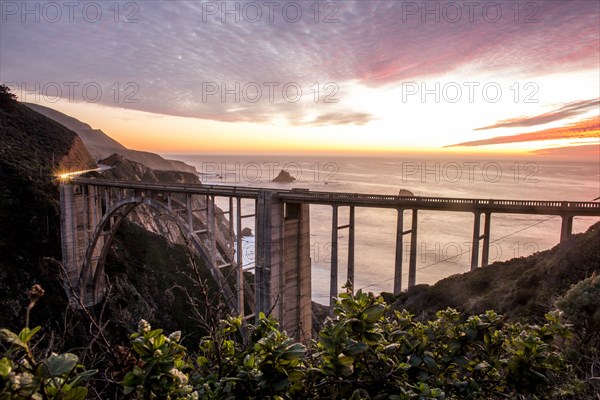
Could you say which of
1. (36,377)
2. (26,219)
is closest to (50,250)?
(26,219)

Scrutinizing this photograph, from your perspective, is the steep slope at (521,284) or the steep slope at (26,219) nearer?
the steep slope at (521,284)

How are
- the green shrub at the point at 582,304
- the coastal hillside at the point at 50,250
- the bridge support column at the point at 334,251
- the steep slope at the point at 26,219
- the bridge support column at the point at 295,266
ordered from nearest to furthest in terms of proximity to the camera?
the green shrub at the point at 582,304 → the bridge support column at the point at 334,251 → the bridge support column at the point at 295,266 → the steep slope at the point at 26,219 → the coastal hillside at the point at 50,250

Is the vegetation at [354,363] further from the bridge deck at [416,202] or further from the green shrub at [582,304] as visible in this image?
the bridge deck at [416,202]

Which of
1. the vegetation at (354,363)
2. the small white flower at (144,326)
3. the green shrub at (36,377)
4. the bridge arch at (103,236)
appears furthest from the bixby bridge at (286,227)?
the green shrub at (36,377)

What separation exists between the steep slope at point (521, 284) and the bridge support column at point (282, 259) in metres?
7.12

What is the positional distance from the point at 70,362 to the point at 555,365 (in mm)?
3590

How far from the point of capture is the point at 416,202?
18281mm

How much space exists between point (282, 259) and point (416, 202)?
350 inches

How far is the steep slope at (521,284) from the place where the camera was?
614 inches

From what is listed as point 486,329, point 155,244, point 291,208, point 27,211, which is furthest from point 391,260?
point 486,329

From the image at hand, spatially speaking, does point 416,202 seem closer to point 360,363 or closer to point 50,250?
point 360,363

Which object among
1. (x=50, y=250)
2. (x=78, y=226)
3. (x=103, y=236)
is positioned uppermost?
(x=78, y=226)

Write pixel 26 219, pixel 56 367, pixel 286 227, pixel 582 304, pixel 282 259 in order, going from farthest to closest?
1. pixel 26 219
2. pixel 286 227
3. pixel 282 259
4. pixel 582 304
5. pixel 56 367

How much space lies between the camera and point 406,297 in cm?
2480
